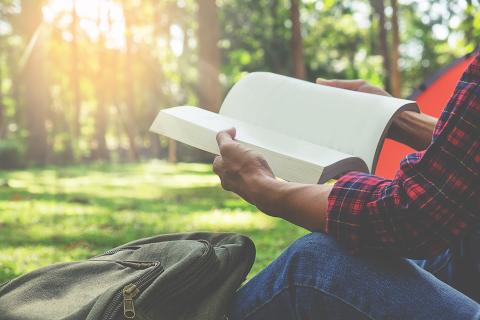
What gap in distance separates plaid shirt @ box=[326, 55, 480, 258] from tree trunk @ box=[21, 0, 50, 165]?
50.5ft

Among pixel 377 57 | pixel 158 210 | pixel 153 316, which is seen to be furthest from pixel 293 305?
pixel 377 57

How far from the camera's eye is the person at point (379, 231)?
1040 millimetres

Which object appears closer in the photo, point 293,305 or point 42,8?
point 293,305

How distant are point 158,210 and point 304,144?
4145mm

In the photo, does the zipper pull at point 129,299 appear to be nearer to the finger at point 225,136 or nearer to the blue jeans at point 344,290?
the blue jeans at point 344,290

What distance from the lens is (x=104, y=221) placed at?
4.79m

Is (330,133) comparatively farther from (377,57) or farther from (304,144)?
(377,57)

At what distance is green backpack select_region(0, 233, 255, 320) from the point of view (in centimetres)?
125

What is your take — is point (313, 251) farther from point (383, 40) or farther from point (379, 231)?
point (383, 40)

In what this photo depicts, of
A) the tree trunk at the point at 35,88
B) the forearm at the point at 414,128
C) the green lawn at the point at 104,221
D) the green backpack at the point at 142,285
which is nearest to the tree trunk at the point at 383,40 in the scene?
the tree trunk at the point at 35,88

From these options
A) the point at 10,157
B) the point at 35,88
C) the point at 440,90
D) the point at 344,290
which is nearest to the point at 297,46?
the point at 440,90

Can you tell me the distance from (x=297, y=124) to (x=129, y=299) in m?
0.69

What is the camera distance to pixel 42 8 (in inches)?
616

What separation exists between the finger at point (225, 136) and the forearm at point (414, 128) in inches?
23.7
